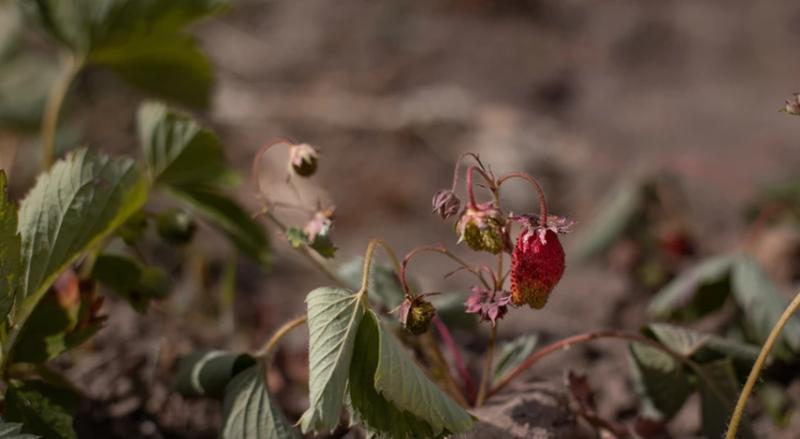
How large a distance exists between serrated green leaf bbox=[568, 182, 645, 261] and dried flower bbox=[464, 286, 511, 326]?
1205 mm

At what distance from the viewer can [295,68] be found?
3.88 meters

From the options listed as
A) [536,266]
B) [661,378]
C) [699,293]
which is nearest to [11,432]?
[536,266]

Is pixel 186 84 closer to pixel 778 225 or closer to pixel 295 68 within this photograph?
pixel 295 68

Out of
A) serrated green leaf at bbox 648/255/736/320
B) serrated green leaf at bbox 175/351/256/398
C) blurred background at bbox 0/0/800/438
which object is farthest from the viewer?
blurred background at bbox 0/0/800/438

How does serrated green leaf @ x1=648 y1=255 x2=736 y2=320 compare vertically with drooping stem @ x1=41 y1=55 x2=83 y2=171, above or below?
below

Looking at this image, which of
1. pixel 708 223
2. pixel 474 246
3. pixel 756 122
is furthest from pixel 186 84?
pixel 756 122

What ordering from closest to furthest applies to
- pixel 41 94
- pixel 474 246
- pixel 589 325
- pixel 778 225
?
1. pixel 474 246
2. pixel 589 325
3. pixel 778 225
4. pixel 41 94

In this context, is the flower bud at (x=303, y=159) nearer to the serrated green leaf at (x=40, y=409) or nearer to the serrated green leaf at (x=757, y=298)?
the serrated green leaf at (x=40, y=409)

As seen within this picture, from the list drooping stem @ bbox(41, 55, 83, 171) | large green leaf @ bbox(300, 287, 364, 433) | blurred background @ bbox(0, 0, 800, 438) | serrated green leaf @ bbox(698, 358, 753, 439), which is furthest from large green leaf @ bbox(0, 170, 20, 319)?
serrated green leaf @ bbox(698, 358, 753, 439)

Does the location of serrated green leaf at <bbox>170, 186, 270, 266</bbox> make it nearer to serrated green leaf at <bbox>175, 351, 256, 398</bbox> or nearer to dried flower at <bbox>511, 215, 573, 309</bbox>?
serrated green leaf at <bbox>175, 351, 256, 398</bbox>

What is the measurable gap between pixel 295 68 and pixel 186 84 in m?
1.36

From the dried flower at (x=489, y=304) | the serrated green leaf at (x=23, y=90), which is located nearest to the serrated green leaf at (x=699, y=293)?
the dried flower at (x=489, y=304)

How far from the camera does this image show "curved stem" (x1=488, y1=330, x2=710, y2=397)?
5.30 ft

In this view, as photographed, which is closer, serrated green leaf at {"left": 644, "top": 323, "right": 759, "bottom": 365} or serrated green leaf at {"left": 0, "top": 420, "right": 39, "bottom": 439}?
serrated green leaf at {"left": 0, "top": 420, "right": 39, "bottom": 439}
